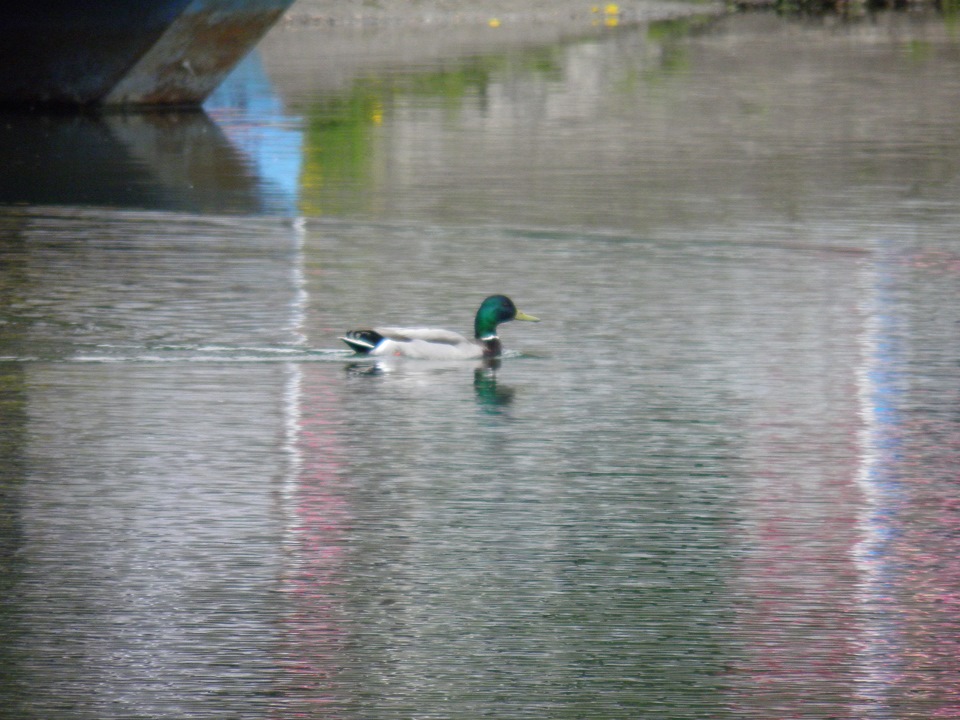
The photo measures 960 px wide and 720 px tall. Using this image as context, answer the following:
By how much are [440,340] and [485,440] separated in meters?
1.93

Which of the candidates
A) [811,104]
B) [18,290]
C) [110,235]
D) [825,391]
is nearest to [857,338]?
[825,391]

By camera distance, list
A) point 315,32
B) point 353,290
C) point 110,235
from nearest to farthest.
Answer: point 353,290, point 110,235, point 315,32

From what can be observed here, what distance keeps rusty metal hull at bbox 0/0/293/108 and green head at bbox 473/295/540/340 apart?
47.9 ft

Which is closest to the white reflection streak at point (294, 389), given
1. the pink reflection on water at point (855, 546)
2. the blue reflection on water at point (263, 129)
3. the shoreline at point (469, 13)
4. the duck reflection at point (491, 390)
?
the duck reflection at point (491, 390)

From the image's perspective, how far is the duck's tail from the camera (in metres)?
11.6

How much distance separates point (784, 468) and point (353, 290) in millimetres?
5197

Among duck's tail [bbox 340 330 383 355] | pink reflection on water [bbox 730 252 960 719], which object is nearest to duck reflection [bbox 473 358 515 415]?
duck's tail [bbox 340 330 383 355]

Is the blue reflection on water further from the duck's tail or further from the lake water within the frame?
the duck's tail

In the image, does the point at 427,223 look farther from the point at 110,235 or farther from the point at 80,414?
the point at 80,414

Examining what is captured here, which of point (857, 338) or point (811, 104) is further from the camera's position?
point (811, 104)

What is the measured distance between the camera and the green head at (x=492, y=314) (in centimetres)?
1177

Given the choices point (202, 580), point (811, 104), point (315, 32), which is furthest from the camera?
point (315, 32)

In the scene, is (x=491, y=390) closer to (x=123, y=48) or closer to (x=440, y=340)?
(x=440, y=340)

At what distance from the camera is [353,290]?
13961mm
